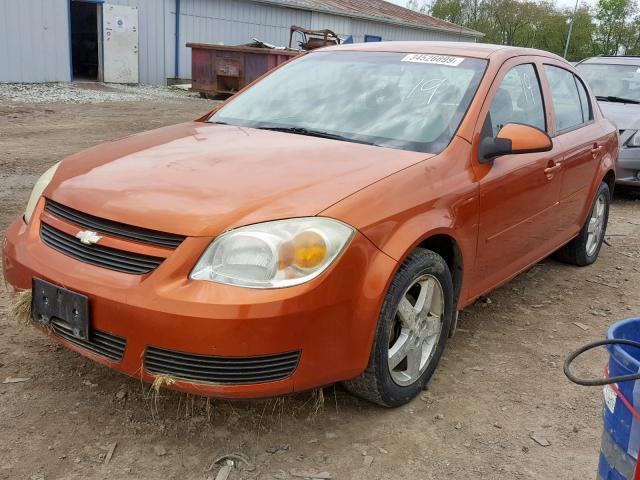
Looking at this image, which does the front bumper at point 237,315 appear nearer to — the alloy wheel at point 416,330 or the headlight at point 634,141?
the alloy wheel at point 416,330

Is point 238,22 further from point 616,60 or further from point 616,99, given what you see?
point 616,99

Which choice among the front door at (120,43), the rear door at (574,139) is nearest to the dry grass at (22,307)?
the rear door at (574,139)

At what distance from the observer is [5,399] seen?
2.79 m

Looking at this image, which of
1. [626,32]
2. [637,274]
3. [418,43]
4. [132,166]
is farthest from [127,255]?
[626,32]

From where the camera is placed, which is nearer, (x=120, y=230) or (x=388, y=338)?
(x=120, y=230)

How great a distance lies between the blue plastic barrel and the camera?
171cm

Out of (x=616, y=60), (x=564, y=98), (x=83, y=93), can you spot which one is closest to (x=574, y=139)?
(x=564, y=98)

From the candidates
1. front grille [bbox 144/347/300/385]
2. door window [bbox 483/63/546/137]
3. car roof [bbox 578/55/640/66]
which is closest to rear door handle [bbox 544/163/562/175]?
door window [bbox 483/63/546/137]

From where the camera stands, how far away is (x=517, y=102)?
3752 millimetres

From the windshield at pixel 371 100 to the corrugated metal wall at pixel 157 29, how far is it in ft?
47.6

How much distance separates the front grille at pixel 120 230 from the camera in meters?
2.35

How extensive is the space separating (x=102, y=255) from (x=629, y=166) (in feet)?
22.5

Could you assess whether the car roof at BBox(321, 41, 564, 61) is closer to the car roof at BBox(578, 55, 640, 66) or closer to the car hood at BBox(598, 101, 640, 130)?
the car hood at BBox(598, 101, 640, 130)

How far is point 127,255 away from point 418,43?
2.41m
